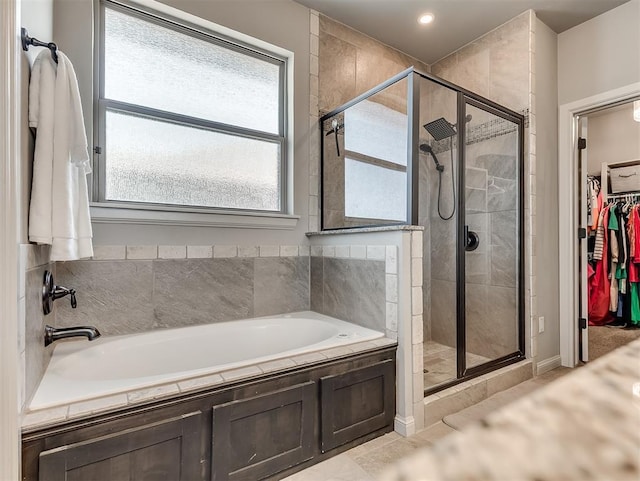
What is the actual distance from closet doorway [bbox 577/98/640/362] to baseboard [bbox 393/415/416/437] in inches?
120

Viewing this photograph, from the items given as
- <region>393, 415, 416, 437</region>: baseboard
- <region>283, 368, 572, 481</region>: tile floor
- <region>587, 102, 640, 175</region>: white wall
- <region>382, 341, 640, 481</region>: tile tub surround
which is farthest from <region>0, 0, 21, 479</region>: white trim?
<region>587, 102, 640, 175</region>: white wall

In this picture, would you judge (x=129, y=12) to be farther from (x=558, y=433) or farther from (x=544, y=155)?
(x=544, y=155)

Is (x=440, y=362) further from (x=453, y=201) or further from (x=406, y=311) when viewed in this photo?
(x=453, y=201)

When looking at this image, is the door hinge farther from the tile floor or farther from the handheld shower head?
the tile floor

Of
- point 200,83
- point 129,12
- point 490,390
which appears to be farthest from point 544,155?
point 129,12

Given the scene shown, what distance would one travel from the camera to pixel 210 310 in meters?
2.30

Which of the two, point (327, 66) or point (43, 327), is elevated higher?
point (327, 66)

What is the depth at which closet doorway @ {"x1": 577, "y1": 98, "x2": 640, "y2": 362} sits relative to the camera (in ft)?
13.2

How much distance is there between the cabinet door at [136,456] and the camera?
1114 millimetres

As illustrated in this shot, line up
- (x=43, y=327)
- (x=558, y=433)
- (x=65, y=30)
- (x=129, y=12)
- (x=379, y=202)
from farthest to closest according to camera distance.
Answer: (x=379, y=202), (x=129, y=12), (x=65, y=30), (x=43, y=327), (x=558, y=433)

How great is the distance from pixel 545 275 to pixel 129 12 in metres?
3.56

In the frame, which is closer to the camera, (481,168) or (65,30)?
(65,30)

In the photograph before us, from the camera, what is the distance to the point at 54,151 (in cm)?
141

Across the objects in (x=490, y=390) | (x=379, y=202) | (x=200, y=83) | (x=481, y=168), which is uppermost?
(x=200, y=83)
